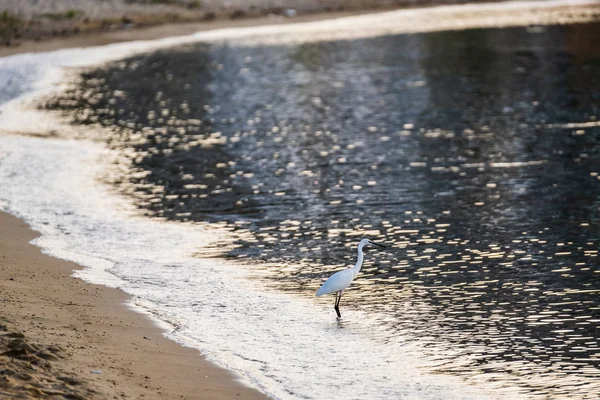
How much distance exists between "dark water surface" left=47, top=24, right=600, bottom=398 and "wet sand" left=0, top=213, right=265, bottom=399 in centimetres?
303

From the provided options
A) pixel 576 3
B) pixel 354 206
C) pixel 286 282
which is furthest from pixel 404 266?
pixel 576 3

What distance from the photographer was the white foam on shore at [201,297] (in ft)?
41.7

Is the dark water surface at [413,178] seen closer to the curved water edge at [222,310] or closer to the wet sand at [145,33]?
the curved water edge at [222,310]

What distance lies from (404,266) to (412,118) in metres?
18.2

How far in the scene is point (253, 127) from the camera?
3506cm

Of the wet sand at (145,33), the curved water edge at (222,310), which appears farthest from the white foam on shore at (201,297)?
the wet sand at (145,33)

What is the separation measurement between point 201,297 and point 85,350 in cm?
400

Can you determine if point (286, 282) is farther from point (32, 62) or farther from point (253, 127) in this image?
point (32, 62)

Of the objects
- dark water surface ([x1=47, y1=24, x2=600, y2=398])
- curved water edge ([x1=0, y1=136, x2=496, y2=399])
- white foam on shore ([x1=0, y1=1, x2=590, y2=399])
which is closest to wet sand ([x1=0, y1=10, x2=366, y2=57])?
dark water surface ([x1=47, y1=24, x2=600, y2=398])

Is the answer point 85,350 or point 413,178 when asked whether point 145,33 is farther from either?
point 85,350

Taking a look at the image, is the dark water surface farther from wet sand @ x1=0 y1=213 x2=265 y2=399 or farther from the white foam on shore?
wet sand @ x1=0 y1=213 x2=265 y2=399

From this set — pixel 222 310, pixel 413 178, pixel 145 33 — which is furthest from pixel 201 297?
pixel 145 33

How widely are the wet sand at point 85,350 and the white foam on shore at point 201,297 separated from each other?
A: 453 millimetres

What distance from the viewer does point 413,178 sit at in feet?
84.3
